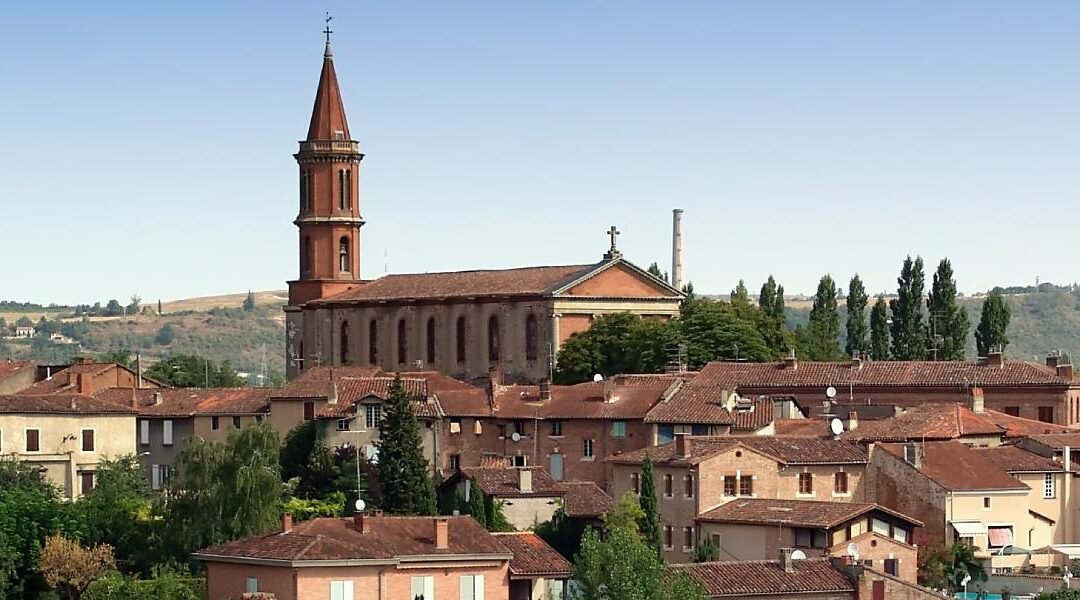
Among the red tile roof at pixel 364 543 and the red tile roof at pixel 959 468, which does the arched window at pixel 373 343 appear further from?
the red tile roof at pixel 364 543

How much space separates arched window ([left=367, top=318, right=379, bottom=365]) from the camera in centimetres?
11669

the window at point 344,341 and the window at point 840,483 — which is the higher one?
the window at point 344,341

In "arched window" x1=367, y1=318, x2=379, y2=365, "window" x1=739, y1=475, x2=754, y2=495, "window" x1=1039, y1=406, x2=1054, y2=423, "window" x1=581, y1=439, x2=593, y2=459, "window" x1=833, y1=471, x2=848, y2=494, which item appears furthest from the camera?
"arched window" x1=367, y1=318, x2=379, y2=365

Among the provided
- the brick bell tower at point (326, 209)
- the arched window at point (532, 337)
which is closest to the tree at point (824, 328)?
the arched window at point (532, 337)

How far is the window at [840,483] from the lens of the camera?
72500 mm

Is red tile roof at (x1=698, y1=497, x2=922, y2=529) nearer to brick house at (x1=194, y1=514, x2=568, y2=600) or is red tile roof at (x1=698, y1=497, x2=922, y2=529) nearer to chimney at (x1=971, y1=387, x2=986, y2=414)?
brick house at (x1=194, y1=514, x2=568, y2=600)

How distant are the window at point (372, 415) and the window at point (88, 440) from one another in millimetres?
9409

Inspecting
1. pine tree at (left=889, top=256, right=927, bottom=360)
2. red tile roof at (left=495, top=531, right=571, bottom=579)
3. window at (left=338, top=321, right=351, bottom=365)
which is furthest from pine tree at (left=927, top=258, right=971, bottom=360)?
red tile roof at (left=495, top=531, right=571, bottom=579)

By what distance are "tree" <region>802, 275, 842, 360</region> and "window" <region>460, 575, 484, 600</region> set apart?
4558 centimetres

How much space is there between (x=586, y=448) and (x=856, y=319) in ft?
124

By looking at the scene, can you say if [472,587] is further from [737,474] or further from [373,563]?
[737,474]

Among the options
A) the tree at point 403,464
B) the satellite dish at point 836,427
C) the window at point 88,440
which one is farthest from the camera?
the window at point 88,440

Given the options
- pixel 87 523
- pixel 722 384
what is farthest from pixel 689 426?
pixel 87 523

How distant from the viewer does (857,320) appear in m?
118
